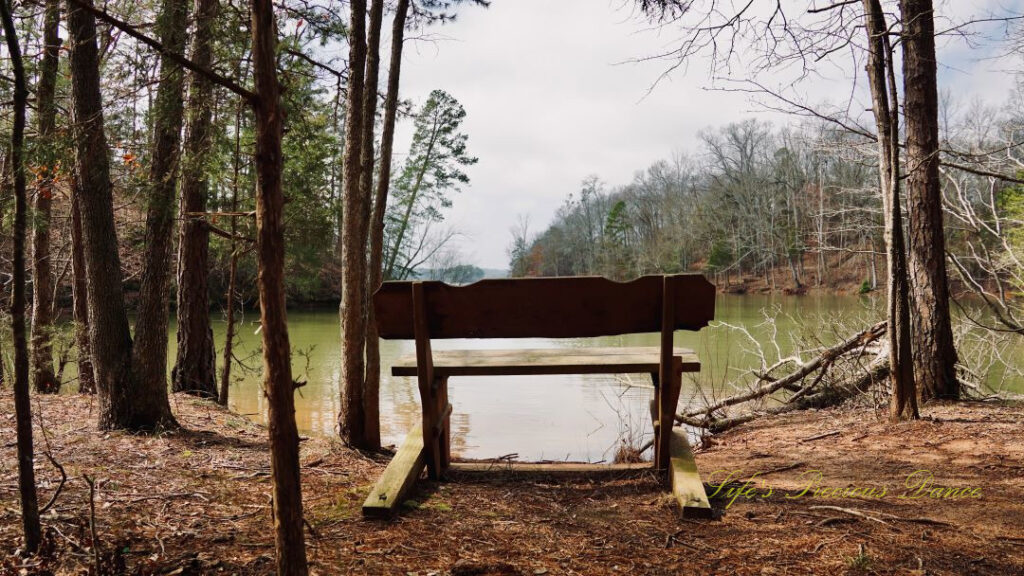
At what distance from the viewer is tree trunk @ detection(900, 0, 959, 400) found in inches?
231

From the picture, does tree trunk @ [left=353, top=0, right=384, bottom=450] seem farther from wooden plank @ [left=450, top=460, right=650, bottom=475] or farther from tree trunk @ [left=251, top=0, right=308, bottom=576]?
tree trunk @ [left=251, top=0, right=308, bottom=576]

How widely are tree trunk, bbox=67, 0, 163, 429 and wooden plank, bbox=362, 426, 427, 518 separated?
8.21 feet

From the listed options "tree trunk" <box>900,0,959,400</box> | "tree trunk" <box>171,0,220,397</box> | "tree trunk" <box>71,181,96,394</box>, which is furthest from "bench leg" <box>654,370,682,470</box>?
"tree trunk" <box>71,181,96,394</box>

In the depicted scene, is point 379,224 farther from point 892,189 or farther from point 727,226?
point 727,226

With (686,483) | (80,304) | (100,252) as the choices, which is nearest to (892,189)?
(686,483)

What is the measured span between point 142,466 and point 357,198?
2218 millimetres

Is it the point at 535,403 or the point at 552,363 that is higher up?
the point at 552,363

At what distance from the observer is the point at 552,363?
377cm

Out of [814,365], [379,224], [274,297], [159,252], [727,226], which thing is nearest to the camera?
[274,297]

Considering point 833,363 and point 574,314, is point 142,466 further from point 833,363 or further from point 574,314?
point 833,363

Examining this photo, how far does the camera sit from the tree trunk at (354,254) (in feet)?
16.1

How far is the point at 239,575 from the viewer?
2.33 meters

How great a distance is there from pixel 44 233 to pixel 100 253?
5072 mm

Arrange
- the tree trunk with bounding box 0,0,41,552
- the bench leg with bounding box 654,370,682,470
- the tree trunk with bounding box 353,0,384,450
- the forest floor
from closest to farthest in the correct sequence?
1. the tree trunk with bounding box 0,0,41,552
2. the forest floor
3. the bench leg with bounding box 654,370,682,470
4. the tree trunk with bounding box 353,0,384,450
